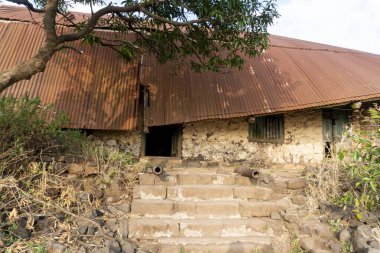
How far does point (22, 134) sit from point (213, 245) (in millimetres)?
3340

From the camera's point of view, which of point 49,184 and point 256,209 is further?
point 256,209

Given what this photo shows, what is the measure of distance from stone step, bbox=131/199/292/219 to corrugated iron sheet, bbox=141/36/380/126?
2.44 m

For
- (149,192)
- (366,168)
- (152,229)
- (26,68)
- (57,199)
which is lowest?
(152,229)

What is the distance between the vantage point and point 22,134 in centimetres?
476

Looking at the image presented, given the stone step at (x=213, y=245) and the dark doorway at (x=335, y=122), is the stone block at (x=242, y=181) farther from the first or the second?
the dark doorway at (x=335, y=122)

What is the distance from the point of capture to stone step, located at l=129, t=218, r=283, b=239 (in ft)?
14.3

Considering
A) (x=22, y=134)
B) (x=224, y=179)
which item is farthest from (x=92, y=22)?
(x=224, y=179)

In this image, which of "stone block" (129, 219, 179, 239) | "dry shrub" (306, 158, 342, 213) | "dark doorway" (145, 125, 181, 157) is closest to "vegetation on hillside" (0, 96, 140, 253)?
"stone block" (129, 219, 179, 239)

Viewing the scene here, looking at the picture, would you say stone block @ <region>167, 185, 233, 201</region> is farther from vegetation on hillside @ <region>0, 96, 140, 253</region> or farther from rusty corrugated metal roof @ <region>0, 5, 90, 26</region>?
rusty corrugated metal roof @ <region>0, 5, 90, 26</region>

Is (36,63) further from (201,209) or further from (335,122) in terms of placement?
(335,122)

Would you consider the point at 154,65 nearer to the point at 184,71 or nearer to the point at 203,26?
the point at 184,71

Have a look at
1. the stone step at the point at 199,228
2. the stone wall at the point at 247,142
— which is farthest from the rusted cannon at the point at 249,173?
the stone wall at the point at 247,142

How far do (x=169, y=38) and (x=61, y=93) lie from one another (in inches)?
118

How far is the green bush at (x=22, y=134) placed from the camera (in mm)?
4539
